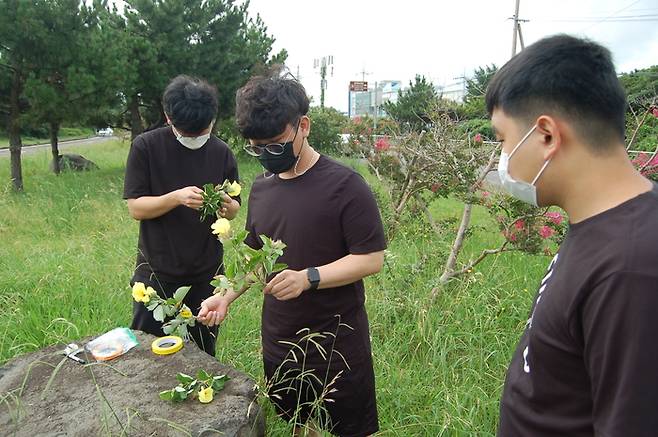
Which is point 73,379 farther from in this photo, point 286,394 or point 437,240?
point 437,240

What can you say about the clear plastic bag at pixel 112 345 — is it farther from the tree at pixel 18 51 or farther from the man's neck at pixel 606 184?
the tree at pixel 18 51

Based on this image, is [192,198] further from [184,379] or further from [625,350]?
[625,350]

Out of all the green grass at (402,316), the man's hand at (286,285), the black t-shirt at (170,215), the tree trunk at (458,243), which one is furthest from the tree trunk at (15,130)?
the man's hand at (286,285)

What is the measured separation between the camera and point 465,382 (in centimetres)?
252

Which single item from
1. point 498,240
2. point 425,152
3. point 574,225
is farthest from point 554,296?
point 498,240

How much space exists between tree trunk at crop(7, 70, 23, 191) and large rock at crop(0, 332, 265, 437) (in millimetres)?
8983

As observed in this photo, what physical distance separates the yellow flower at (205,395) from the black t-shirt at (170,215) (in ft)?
2.96

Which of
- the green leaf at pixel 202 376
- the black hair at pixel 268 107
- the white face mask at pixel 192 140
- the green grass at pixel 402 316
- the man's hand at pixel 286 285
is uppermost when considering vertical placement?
the black hair at pixel 268 107

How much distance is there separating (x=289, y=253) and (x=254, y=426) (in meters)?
0.59

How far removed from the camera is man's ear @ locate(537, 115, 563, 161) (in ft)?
2.90

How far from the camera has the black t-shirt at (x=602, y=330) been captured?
0.73m

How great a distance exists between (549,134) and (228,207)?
1.66 meters

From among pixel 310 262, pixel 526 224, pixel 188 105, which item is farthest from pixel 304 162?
pixel 526 224

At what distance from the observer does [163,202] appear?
2.21 metres
